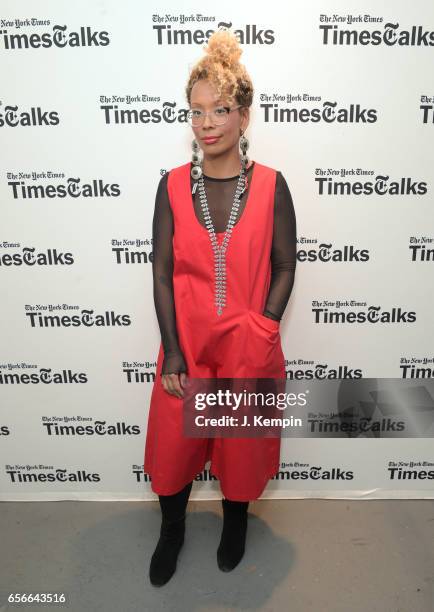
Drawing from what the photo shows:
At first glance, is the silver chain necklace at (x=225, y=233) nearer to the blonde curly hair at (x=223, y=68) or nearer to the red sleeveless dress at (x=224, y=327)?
the red sleeveless dress at (x=224, y=327)

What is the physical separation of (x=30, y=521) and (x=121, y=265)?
48.0 inches

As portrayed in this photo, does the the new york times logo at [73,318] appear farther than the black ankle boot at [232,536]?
Yes

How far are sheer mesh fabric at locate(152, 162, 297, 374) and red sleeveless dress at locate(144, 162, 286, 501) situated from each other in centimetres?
2

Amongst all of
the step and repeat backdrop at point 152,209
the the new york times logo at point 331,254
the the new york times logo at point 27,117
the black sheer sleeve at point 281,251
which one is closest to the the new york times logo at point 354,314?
the step and repeat backdrop at point 152,209

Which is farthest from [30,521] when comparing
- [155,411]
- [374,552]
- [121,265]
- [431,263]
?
[431,263]

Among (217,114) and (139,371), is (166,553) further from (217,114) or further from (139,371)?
(217,114)

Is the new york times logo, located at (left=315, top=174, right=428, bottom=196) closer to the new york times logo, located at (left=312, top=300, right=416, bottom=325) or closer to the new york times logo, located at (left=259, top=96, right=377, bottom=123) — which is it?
the new york times logo, located at (left=259, top=96, right=377, bottom=123)

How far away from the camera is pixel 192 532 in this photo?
2.01 m

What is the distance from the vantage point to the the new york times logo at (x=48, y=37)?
1646 mm

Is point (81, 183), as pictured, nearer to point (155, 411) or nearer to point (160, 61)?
point (160, 61)

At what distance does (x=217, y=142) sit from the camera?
1443mm

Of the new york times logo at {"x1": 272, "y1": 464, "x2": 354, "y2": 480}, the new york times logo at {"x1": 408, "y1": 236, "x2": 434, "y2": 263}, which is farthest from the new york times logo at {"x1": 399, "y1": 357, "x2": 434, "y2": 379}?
→ the new york times logo at {"x1": 272, "y1": 464, "x2": 354, "y2": 480}

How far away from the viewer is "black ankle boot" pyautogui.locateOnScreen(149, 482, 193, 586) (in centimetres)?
177

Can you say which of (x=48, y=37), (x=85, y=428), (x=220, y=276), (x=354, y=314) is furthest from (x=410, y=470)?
(x=48, y=37)
